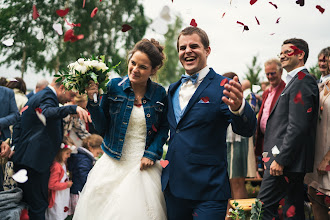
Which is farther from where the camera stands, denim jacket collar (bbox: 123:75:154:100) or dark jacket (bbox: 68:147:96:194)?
dark jacket (bbox: 68:147:96:194)

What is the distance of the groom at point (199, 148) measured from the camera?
272 cm

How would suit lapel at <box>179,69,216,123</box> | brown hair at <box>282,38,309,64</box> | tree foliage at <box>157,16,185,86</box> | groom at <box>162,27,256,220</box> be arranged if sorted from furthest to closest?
tree foliage at <box>157,16,185,86</box> < brown hair at <box>282,38,309,64</box> < suit lapel at <box>179,69,216,123</box> < groom at <box>162,27,256,220</box>

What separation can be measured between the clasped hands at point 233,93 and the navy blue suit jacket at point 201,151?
223 mm

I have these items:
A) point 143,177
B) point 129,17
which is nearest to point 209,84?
point 143,177

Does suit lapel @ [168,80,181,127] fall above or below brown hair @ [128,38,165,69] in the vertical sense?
below

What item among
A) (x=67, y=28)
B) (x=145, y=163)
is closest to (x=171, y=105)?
(x=145, y=163)

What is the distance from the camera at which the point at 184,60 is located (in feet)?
9.82

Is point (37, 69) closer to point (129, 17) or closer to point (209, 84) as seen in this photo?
point (129, 17)

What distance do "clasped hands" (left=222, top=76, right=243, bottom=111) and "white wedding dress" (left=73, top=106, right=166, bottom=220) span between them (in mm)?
935

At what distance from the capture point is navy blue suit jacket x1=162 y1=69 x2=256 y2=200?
2732 millimetres

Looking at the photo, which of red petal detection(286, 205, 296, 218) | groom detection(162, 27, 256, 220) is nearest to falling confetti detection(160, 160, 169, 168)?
groom detection(162, 27, 256, 220)

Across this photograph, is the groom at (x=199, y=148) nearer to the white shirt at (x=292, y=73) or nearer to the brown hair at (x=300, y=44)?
the white shirt at (x=292, y=73)

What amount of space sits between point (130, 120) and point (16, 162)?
217 cm

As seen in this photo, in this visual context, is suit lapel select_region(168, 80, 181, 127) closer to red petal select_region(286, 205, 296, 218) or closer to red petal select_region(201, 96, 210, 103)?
red petal select_region(201, 96, 210, 103)
